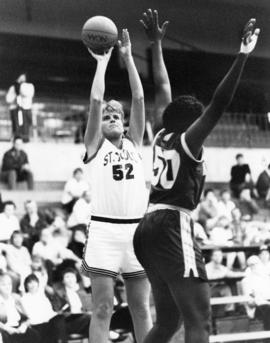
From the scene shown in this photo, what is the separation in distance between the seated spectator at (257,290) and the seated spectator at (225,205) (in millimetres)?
4007

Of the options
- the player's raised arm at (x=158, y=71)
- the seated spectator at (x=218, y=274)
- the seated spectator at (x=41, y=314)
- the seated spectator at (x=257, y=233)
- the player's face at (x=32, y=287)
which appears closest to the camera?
the player's raised arm at (x=158, y=71)

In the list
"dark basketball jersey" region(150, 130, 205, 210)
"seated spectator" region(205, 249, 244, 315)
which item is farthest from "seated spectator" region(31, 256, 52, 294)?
"dark basketball jersey" region(150, 130, 205, 210)

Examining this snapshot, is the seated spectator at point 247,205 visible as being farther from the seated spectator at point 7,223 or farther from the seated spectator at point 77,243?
the seated spectator at point 7,223

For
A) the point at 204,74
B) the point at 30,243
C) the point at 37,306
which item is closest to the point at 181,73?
the point at 204,74

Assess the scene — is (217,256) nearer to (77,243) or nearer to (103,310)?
(77,243)

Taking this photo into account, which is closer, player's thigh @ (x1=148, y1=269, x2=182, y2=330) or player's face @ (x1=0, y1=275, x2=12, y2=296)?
player's thigh @ (x1=148, y1=269, x2=182, y2=330)

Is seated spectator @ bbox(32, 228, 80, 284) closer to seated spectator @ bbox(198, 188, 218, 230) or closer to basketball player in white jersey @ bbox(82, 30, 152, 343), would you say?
seated spectator @ bbox(198, 188, 218, 230)

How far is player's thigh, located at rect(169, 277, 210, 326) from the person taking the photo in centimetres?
545

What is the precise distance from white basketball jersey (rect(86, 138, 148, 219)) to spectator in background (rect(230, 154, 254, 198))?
1308 cm

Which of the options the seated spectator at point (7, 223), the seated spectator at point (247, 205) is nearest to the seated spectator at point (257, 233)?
the seated spectator at point (247, 205)

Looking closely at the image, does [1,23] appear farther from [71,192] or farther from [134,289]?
[134,289]

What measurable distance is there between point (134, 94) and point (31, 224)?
823 cm

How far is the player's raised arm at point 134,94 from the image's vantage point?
714 centimetres

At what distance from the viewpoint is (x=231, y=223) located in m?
16.9
